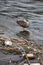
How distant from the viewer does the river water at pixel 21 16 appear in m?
7.06

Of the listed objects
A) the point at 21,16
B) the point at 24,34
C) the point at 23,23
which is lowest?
the point at 21,16

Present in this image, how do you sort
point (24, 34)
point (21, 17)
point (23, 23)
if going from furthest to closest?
point (21, 17)
point (23, 23)
point (24, 34)

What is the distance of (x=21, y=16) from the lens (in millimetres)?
9008

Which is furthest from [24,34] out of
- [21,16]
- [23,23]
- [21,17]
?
[21,16]

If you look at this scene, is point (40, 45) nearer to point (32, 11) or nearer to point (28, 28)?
point (28, 28)

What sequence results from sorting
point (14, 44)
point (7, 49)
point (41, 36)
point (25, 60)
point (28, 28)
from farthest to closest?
1. point (28, 28)
2. point (41, 36)
3. point (14, 44)
4. point (7, 49)
5. point (25, 60)

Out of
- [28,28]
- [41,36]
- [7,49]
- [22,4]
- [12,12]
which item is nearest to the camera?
[7,49]

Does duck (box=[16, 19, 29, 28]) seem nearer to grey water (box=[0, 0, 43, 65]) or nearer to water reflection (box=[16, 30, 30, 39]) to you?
grey water (box=[0, 0, 43, 65])

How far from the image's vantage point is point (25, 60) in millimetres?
4766

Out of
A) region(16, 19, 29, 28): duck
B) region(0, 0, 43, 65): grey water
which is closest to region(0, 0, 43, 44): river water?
region(0, 0, 43, 65): grey water

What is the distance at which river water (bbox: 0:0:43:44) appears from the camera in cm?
706

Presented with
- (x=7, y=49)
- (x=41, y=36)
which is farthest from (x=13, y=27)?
(x=7, y=49)

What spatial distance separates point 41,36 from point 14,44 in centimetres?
151

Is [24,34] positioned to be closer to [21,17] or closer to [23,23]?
[23,23]
